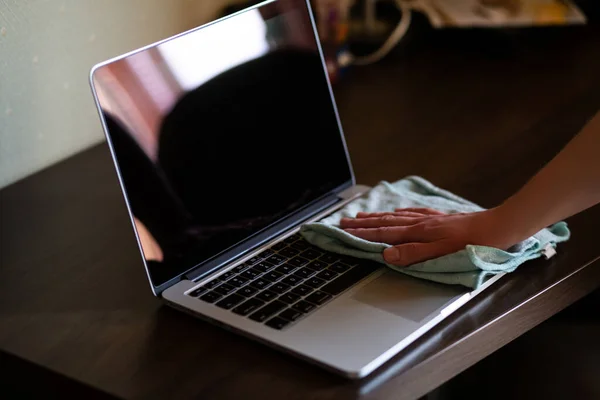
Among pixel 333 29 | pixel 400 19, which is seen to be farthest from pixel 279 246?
pixel 400 19

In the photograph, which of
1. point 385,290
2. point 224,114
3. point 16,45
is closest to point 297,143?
point 224,114

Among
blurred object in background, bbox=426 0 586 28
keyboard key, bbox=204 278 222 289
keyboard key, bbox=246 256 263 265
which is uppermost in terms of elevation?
blurred object in background, bbox=426 0 586 28

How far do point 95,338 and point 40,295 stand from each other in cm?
12

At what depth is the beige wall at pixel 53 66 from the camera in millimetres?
1060

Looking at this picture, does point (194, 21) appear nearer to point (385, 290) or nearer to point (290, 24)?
point (290, 24)

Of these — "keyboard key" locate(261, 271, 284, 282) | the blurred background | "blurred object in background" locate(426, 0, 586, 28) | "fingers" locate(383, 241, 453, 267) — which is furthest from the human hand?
"blurred object in background" locate(426, 0, 586, 28)

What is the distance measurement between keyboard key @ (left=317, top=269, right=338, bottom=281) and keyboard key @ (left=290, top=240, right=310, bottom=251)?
55 millimetres

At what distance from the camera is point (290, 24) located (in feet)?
3.18

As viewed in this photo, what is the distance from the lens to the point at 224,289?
806 millimetres

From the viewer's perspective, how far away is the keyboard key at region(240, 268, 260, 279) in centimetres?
82

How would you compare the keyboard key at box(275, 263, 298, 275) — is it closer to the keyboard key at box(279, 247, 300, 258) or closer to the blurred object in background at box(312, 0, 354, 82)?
the keyboard key at box(279, 247, 300, 258)

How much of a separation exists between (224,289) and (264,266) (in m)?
0.06

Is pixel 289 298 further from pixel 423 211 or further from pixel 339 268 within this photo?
pixel 423 211

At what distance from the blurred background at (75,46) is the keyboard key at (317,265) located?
268mm
